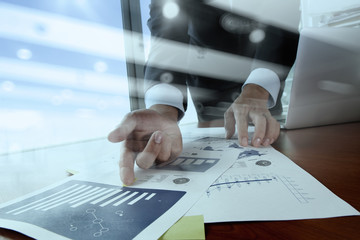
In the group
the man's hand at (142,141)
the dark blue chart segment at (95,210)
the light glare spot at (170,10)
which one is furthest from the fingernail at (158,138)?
the light glare spot at (170,10)

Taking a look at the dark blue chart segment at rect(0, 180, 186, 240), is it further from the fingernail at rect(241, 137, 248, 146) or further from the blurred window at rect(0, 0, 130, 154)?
the fingernail at rect(241, 137, 248, 146)

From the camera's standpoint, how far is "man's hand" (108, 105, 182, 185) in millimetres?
336

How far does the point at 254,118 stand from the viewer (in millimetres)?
510

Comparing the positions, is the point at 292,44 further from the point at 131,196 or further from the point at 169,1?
the point at 131,196

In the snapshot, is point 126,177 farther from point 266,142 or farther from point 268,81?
point 268,81

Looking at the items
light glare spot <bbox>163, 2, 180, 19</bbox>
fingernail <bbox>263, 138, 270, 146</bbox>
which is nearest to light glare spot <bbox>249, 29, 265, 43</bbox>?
light glare spot <bbox>163, 2, 180, 19</bbox>

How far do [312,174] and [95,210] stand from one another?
0.27m

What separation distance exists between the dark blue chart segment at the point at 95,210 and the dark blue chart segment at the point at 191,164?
91 mm

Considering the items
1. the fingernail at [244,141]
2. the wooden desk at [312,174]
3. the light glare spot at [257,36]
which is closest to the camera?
the wooden desk at [312,174]

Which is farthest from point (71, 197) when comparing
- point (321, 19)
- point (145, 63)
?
point (321, 19)

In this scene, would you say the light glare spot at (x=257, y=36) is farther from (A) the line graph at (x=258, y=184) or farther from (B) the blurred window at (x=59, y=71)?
(A) the line graph at (x=258, y=184)

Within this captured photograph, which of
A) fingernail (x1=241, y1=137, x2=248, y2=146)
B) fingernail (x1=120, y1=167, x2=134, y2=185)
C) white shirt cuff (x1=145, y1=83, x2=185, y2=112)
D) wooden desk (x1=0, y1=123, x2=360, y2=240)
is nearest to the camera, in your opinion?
wooden desk (x1=0, y1=123, x2=360, y2=240)

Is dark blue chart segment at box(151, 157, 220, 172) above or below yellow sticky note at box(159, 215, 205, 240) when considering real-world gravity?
above

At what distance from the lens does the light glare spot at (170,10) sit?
0.82 metres
